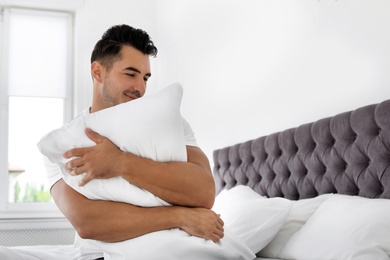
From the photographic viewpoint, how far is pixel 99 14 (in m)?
5.59

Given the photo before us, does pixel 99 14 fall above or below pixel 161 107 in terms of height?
above

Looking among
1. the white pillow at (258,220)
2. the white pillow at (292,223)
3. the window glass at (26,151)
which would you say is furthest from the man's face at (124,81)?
the window glass at (26,151)

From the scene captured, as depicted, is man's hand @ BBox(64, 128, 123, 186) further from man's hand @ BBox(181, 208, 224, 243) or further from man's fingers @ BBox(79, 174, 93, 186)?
man's hand @ BBox(181, 208, 224, 243)

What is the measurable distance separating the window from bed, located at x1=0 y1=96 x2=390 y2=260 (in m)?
2.50

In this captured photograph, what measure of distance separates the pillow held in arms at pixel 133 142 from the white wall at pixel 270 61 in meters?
1.27

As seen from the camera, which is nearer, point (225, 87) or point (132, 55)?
point (132, 55)

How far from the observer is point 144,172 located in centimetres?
160

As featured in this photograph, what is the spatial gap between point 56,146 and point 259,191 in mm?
1925

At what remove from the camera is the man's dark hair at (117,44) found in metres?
2.07

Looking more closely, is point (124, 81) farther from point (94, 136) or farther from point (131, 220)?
point (131, 220)

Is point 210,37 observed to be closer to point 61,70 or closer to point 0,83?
point 61,70

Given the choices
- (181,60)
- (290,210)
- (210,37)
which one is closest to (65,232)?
(181,60)

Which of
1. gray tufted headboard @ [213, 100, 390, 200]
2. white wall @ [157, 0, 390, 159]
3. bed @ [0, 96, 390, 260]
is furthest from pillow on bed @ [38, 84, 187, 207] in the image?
white wall @ [157, 0, 390, 159]

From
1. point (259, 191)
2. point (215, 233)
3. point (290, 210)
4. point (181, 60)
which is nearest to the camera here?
point (215, 233)
